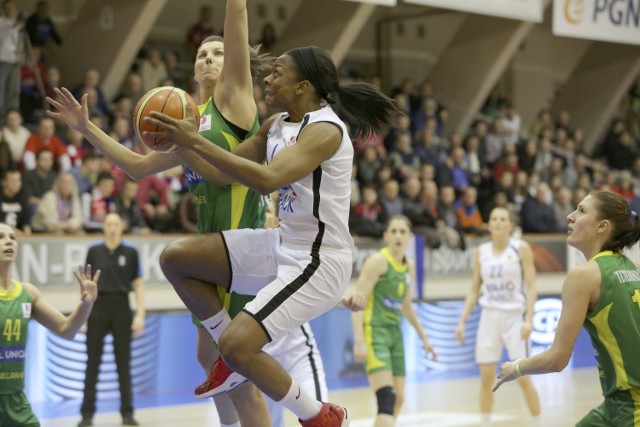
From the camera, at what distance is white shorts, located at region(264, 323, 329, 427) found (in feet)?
18.5

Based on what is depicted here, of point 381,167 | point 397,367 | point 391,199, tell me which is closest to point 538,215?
point 381,167

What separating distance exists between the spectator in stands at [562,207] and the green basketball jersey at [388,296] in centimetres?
940

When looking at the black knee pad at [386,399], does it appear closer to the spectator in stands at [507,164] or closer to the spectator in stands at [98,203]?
the spectator in stands at [98,203]

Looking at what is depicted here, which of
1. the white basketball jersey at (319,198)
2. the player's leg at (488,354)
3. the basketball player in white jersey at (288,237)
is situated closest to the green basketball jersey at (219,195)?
the basketball player in white jersey at (288,237)

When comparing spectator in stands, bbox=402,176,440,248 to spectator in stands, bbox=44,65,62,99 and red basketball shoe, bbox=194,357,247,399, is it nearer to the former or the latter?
spectator in stands, bbox=44,65,62,99

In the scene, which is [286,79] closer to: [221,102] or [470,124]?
[221,102]

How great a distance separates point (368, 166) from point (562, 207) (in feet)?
14.2

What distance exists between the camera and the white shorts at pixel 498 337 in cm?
957

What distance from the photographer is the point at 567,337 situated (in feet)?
→ 14.0

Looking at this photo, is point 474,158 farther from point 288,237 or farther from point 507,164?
point 288,237

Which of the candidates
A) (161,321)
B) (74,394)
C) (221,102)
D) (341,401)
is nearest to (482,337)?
(341,401)

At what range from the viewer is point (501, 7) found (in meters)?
13.7

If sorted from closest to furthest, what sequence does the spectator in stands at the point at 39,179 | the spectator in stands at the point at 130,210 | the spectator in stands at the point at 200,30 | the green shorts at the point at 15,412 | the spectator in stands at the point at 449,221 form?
1. the green shorts at the point at 15,412
2. the spectator in stands at the point at 39,179
3. the spectator in stands at the point at 130,210
4. the spectator in stands at the point at 449,221
5. the spectator in stands at the point at 200,30

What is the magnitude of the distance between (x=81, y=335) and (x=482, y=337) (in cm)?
402
